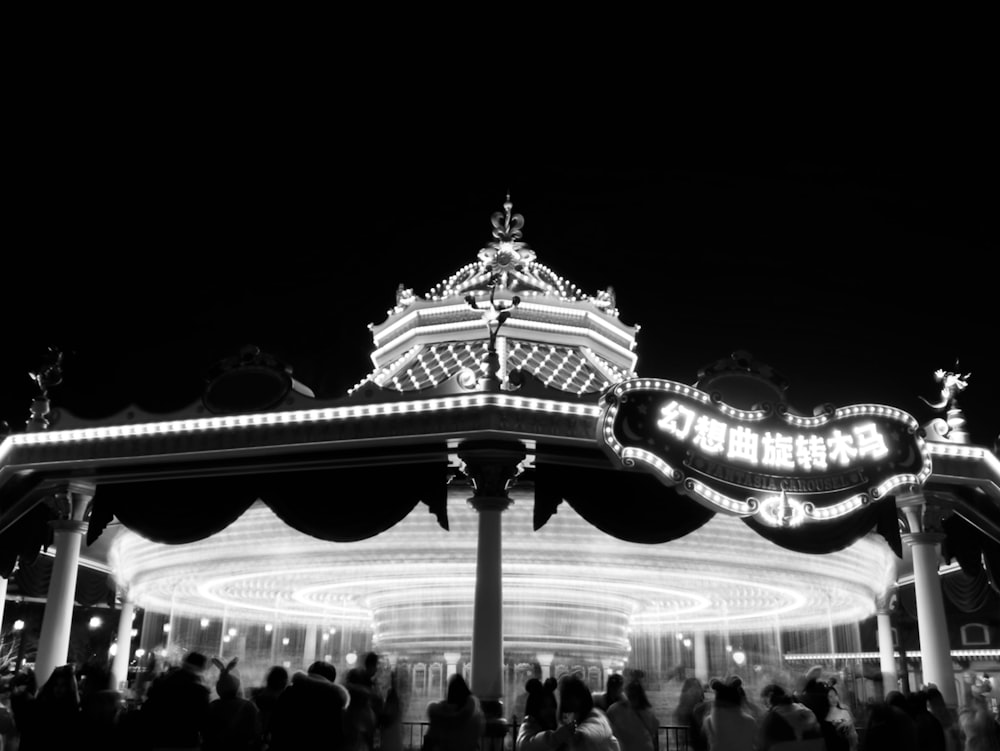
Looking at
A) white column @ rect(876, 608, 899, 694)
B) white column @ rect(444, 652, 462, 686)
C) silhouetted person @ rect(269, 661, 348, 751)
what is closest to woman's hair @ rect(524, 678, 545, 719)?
silhouetted person @ rect(269, 661, 348, 751)

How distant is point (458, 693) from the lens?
7.14 m

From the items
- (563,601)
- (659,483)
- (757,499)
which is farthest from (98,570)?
(757,499)

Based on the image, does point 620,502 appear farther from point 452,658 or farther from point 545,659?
point 452,658

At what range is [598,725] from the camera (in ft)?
20.7

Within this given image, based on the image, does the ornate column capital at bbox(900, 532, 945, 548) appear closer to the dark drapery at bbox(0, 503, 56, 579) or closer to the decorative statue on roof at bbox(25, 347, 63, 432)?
the decorative statue on roof at bbox(25, 347, 63, 432)

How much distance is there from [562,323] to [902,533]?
8.49m

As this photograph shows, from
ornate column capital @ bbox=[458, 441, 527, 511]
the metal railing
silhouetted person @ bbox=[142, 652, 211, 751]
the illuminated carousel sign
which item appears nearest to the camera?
silhouetted person @ bbox=[142, 652, 211, 751]

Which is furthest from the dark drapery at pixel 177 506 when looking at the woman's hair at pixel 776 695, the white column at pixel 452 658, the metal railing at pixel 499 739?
the woman's hair at pixel 776 695

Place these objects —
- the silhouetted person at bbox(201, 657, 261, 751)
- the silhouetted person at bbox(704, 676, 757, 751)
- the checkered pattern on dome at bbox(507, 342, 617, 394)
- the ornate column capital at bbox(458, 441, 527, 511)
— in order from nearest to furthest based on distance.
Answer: the silhouetted person at bbox(201, 657, 261, 751)
the silhouetted person at bbox(704, 676, 757, 751)
the ornate column capital at bbox(458, 441, 527, 511)
the checkered pattern on dome at bbox(507, 342, 617, 394)

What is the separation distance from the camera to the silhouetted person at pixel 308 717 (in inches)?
252

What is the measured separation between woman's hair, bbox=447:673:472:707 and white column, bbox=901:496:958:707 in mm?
10121

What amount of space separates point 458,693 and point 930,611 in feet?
35.5

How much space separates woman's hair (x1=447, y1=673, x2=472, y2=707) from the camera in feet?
23.3

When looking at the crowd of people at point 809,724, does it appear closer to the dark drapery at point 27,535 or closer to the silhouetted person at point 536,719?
the silhouetted person at point 536,719
